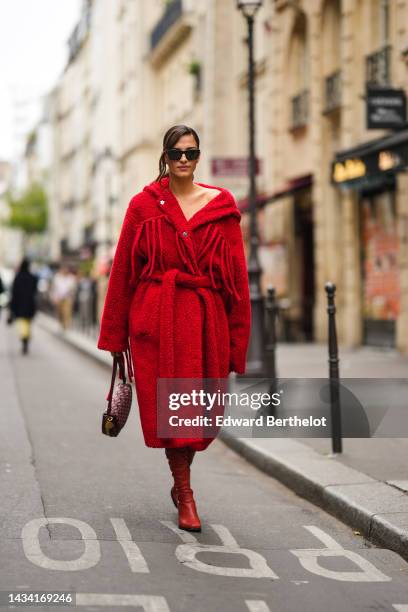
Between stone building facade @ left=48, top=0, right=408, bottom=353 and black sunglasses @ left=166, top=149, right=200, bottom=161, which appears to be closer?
black sunglasses @ left=166, top=149, right=200, bottom=161

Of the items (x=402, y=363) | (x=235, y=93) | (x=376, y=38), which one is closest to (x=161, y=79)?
(x=235, y=93)

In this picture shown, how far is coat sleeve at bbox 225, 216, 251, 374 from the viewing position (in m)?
6.17

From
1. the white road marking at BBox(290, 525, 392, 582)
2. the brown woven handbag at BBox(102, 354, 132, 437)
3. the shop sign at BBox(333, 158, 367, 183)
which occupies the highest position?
the shop sign at BBox(333, 158, 367, 183)

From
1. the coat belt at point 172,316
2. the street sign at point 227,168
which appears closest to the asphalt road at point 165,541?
the coat belt at point 172,316

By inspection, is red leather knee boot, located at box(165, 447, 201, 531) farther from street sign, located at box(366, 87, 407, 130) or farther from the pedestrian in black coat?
the pedestrian in black coat

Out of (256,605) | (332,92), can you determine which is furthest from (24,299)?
(256,605)

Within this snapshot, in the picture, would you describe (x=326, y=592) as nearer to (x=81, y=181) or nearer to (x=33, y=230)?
(x=81, y=181)

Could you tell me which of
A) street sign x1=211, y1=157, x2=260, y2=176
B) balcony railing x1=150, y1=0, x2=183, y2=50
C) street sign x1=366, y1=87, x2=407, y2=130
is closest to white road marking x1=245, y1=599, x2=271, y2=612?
street sign x1=211, y1=157, x2=260, y2=176

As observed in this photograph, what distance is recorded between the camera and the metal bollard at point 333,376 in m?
8.23

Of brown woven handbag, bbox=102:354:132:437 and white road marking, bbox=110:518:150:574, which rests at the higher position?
brown woven handbag, bbox=102:354:132:437

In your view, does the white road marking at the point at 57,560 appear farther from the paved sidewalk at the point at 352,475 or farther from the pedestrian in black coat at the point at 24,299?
the pedestrian in black coat at the point at 24,299

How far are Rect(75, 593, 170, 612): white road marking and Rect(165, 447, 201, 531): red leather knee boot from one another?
4.36ft

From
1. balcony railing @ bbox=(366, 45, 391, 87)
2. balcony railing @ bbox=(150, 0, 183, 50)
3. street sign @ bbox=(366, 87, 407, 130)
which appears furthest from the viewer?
balcony railing @ bbox=(150, 0, 183, 50)

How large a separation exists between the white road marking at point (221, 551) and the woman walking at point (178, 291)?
16cm
